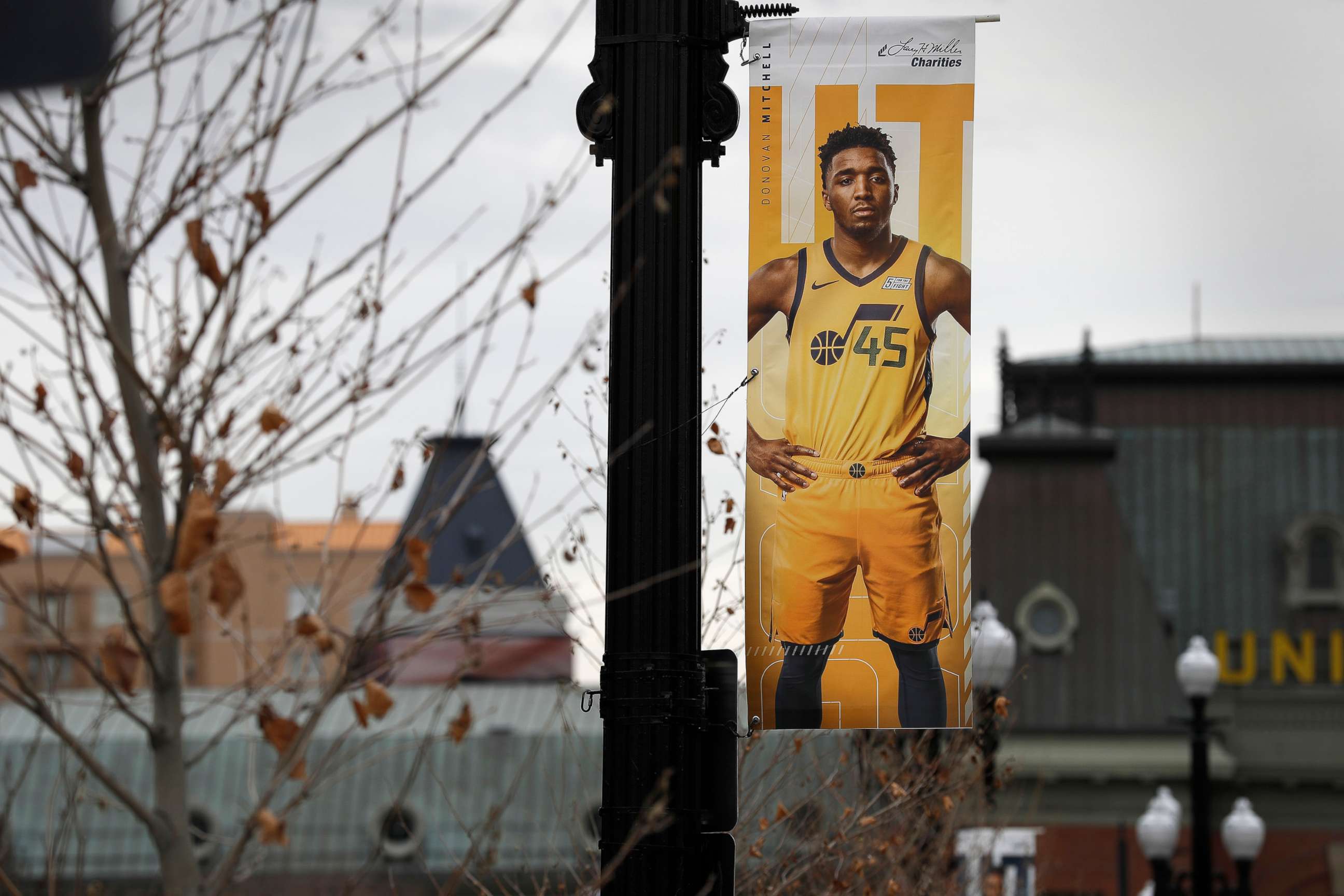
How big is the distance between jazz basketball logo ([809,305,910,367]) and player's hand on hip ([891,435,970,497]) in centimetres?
25

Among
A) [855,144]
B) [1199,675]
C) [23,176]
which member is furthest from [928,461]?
[1199,675]

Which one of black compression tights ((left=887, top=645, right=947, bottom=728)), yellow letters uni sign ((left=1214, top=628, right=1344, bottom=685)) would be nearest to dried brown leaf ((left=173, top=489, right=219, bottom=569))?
black compression tights ((left=887, top=645, right=947, bottom=728))

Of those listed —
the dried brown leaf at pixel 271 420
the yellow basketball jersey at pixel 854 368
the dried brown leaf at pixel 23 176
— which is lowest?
the dried brown leaf at pixel 271 420

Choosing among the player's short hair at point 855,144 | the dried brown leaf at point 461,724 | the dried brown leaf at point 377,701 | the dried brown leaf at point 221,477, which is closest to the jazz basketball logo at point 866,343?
the player's short hair at point 855,144

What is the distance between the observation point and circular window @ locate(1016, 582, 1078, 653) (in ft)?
133

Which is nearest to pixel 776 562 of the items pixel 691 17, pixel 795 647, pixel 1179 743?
pixel 795 647

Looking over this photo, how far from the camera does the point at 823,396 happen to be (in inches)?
205

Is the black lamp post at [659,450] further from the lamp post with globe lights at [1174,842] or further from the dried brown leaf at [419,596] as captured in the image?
the lamp post with globe lights at [1174,842]

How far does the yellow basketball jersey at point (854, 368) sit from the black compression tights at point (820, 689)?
598 millimetres

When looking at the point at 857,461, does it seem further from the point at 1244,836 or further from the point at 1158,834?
the point at 1244,836

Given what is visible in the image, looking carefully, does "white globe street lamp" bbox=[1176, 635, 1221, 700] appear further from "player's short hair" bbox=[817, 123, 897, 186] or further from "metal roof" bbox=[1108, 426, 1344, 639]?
"metal roof" bbox=[1108, 426, 1344, 639]

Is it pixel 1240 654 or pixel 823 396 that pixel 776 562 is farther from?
pixel 1240 654

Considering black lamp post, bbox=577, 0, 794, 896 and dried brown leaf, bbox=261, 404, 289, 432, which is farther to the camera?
black lamp post, bbox=577, 0, 794, 896

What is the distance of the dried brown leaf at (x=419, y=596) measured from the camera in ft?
12.1
